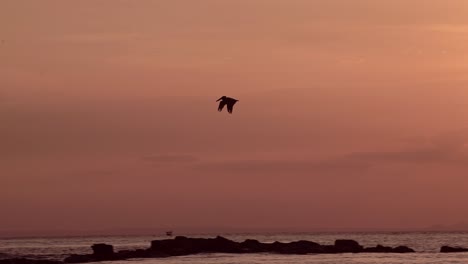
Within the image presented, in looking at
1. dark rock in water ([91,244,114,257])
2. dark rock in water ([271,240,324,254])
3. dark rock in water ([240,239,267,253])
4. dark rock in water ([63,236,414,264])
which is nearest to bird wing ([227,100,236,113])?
dark rock in water ([63,236,414,264])

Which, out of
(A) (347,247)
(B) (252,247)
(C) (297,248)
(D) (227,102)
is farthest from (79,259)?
(D) (227,102)

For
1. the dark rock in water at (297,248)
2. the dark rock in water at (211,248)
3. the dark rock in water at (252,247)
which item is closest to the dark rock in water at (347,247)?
the dark rock in water at (211,248)

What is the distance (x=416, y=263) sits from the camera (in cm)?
7438

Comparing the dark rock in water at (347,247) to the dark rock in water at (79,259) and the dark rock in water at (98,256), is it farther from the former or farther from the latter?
the dark rock in water at (79,259)

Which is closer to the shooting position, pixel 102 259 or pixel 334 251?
pixel 102 259

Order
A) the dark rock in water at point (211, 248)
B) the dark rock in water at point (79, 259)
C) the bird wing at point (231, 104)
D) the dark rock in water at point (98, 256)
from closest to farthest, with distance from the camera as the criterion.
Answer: the bird wing at point (231, 104)
the dark rock in water at point (79, 259)
the dark rock in water at point (98, 256)
the dark rock in water at point (211, 248)

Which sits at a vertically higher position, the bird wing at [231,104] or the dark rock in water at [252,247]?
the bird wing at [231,104]

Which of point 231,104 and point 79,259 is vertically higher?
point 231,104

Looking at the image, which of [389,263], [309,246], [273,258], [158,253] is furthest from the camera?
[309,246]

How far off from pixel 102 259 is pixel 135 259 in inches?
126

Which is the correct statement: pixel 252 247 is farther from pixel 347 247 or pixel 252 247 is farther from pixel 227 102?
pixel 227 102

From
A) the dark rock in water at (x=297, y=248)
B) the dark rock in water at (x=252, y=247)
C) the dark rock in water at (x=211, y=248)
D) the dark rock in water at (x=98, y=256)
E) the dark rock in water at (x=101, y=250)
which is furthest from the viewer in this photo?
the dark rock in water at (x=252, y=247)

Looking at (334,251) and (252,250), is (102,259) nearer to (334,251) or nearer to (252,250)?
(252,250)

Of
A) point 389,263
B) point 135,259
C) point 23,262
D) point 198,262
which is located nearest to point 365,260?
point 389,263
